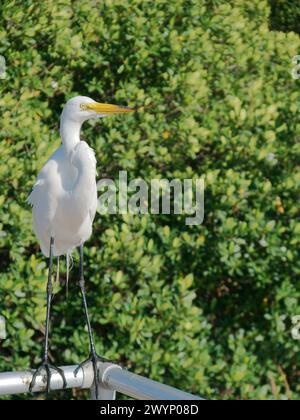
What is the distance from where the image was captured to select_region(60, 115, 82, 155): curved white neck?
116 inches

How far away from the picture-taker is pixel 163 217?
4312mm

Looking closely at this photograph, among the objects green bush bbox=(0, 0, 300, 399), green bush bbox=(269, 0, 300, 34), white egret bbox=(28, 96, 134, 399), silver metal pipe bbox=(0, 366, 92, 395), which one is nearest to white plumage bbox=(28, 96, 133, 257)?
white egret bbox=(28, 96, 134, 399)

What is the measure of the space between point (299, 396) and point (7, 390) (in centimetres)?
259

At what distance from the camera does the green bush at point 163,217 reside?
4.04 meters

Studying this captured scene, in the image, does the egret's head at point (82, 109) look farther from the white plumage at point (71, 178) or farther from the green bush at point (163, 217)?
the green bush at point (163, 217)

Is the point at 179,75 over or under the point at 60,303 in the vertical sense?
over

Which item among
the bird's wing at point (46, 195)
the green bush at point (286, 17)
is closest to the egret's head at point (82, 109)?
the bird's wing at point (46, 195)

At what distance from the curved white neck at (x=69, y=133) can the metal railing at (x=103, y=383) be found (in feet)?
2.72

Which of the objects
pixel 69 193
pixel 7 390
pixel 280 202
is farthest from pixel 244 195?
pixel 7 390

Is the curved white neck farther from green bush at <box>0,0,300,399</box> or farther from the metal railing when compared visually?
green bush at <box>0,0,300,399</box>

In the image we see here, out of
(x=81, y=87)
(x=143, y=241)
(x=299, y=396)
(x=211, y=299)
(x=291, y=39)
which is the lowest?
(x=299, y=396)

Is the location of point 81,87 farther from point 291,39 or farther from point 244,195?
point 291,39

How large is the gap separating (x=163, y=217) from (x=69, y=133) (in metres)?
1.43

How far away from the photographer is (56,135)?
4.24 m
